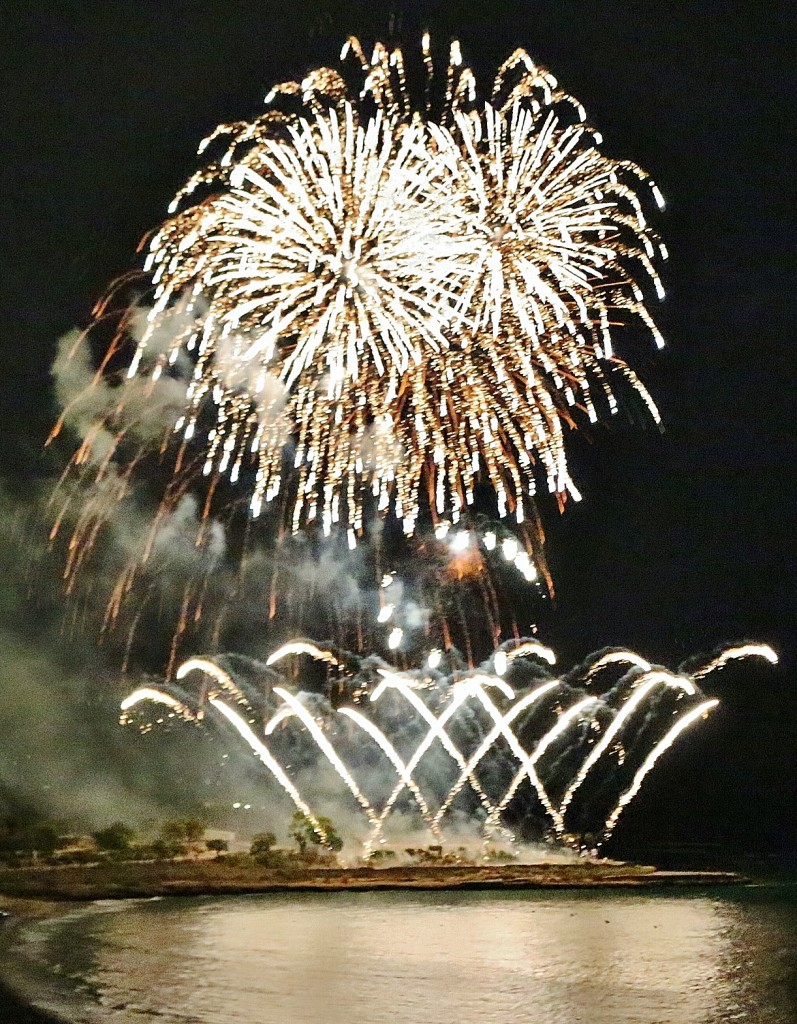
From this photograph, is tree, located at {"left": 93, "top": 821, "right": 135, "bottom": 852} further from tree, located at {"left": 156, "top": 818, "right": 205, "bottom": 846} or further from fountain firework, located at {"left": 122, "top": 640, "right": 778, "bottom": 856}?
fountain firework, located at {"left": 122, "top": 640, "right": 778, "bottom": 856}

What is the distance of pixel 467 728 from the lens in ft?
112

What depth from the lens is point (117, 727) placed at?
1156 inches

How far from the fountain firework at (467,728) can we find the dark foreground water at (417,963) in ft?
35.7

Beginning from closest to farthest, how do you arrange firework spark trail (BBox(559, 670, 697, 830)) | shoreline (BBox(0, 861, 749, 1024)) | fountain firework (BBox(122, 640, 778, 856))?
shoreline (BBox(0, 861, 749, 1024)) → firework spark trail (BBox(559, 670, 697, 830)) → fountain firework (BBox(122, 640, 778, 856))

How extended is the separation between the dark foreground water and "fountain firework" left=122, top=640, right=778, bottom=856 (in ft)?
35.7

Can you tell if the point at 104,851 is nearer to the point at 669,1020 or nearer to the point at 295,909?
the point at 295,909

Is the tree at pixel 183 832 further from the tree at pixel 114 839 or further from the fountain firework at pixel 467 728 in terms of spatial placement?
the fountain firework at pixel 467 728

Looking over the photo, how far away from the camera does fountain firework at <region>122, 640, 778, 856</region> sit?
26.1 m

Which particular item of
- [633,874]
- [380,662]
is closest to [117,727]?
[380,662]

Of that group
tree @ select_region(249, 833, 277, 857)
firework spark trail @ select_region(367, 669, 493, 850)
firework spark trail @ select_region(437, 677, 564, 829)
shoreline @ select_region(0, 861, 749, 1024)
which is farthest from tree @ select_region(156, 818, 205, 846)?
firework spark trail @ select_region(437, 677, 564, 829)

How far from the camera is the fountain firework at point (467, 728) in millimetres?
26141

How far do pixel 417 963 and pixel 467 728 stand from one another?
2533 centimetres

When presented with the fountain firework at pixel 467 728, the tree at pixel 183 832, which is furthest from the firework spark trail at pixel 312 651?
the tree at pixel 183 832

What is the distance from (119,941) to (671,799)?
843 inches
